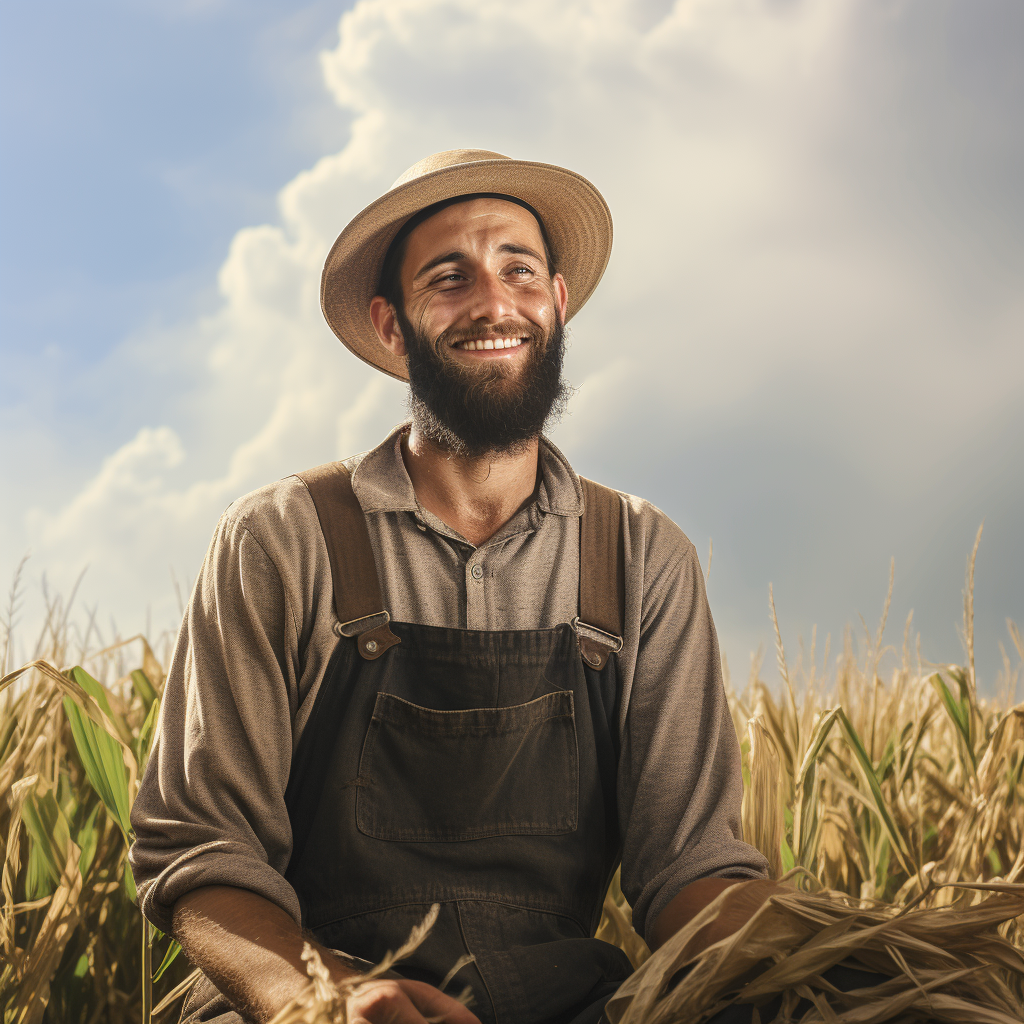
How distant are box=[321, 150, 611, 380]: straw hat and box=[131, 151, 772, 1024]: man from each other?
13 mm

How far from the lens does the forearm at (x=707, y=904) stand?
1607 mm

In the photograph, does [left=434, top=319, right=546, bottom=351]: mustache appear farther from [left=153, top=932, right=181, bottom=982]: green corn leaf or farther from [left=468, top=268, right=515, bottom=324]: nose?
[left=153, top=932, right=181, bottom=982]: green corn leaf

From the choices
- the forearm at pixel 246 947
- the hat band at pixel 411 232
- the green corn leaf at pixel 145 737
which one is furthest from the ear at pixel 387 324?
the forearm at pixel 246 947

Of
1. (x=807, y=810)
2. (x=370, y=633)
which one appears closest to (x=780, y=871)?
(x=807, y=810)

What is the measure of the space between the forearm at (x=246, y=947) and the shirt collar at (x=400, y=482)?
785 mm

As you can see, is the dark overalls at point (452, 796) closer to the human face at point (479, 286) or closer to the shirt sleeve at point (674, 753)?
the shirt sleeve at point (674, 753)

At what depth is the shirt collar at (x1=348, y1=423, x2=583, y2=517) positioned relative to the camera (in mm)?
1946

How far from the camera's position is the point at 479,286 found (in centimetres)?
212

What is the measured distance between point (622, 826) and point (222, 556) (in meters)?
1.01

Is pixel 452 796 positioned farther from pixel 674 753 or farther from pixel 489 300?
pixel 489 300

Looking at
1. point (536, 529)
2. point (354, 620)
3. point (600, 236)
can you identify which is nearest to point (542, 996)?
point (354, 620)

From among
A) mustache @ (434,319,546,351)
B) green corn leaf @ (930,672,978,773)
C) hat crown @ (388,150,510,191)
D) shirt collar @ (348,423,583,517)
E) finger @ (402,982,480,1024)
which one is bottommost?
finger @ (402,982,480,1024)

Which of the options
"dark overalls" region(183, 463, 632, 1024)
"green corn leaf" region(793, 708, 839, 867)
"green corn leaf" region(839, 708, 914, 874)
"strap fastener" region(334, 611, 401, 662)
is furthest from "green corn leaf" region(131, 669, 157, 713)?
"green corn leaf" region(839, 708, 914, 874)

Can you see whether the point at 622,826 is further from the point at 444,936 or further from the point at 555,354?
the point at 555,354
